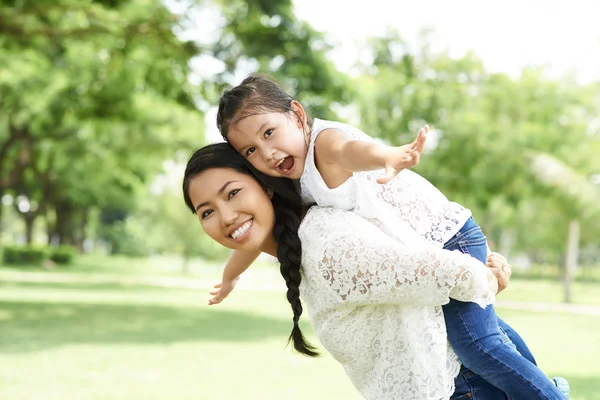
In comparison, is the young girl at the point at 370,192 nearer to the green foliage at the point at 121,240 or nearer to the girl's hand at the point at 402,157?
the girl's hand at the point at 402,157

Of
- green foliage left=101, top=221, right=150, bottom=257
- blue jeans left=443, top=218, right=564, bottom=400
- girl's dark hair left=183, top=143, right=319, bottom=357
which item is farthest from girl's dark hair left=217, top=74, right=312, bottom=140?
green foliage left=101, top=221, right=150, bottom=257

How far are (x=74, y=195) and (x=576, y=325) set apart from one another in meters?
28.4

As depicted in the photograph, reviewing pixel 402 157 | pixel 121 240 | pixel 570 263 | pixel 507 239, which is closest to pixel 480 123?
pixel 570 263

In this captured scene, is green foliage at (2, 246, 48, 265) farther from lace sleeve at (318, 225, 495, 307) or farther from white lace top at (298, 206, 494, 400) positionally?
lace sleeve at (318, 225, 495, 307)

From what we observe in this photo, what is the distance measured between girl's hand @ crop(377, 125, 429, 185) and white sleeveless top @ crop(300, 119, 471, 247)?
0.27 m

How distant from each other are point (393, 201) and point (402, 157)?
14.4 inches

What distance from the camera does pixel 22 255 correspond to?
128 ft

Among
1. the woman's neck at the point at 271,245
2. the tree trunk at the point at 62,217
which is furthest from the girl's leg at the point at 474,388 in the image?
the tree trunk at the point at 62,217

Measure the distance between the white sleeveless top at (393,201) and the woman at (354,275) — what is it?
0.06 metres

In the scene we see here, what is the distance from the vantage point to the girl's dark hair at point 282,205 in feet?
8.80

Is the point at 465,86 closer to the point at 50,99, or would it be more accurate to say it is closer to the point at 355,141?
the point at 50,99

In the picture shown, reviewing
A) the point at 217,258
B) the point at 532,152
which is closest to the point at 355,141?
the point at 532,152

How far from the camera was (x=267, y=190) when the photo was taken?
9.39ft

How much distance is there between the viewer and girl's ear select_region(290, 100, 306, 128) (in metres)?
2.89
